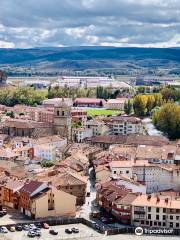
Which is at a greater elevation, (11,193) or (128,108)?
(128,108)

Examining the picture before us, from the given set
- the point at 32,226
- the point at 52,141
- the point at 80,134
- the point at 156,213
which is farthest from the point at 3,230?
the point at 80,134

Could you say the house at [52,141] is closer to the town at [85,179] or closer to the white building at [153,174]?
the town at [85,179]

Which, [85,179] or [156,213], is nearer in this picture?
[156,213]

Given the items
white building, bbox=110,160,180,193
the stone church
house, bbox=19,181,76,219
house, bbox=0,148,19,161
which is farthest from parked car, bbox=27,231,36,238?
the stone church

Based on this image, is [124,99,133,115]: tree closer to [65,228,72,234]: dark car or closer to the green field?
the green field

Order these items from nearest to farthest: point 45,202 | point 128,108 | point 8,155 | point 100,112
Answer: point 45,202 < point 8,155 < point 128,108 < point 100,112

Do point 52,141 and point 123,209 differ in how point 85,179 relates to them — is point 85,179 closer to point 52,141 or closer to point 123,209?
point 123,209
